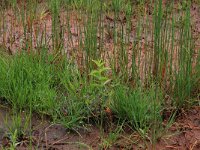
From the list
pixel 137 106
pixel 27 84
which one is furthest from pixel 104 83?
pixel 27 84

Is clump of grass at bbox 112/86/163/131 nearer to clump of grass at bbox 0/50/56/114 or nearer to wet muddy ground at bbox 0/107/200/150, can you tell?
wet muddy ground at bbox 0/107/200/150

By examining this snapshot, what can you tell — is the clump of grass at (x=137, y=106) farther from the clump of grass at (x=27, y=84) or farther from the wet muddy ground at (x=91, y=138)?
the clump of grass at (x=27, y=84)

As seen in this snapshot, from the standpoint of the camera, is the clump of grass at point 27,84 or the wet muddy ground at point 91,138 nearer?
the wet muddy ground at point 91,138

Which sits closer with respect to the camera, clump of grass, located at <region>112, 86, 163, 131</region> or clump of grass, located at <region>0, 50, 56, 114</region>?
clump of grass, located at <region>112, 86, 163, 131</region>

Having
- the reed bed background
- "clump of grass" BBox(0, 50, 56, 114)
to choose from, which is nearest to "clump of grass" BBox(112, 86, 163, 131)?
the reed bed background

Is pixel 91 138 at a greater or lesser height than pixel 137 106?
lesser

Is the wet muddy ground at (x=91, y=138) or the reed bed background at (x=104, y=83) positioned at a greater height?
the reed bed background at (x=104, y=83)

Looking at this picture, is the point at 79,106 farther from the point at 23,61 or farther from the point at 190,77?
the point at 190,77

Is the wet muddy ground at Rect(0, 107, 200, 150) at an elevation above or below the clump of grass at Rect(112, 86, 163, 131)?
below

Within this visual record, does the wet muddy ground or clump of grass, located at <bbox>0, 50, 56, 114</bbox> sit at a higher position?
clump of grass, located at <bbox>0, 50, 56, 114</bbox>

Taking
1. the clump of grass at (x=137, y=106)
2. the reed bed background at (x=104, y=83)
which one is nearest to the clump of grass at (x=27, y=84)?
the reed bed background at (x=104, y=83)

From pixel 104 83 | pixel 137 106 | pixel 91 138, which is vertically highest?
pixel 104 83

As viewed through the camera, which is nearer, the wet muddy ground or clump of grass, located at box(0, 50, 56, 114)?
the wet muddy ground

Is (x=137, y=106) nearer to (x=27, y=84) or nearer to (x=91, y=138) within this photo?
(x=91, y=138)
